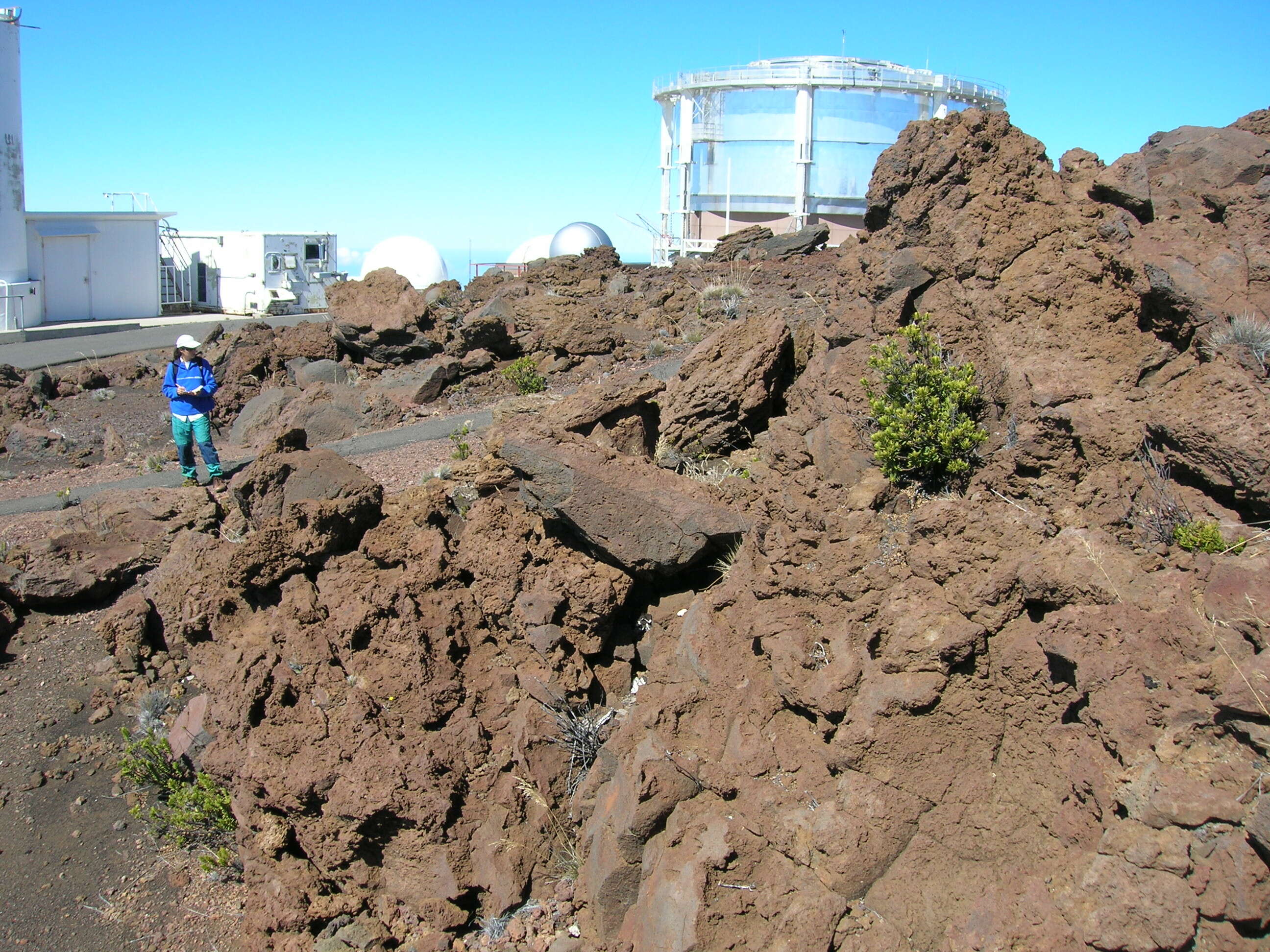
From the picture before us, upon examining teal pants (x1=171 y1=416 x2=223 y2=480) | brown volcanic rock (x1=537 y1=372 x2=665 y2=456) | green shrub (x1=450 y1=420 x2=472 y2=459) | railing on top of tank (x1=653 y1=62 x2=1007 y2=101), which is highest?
railing on top of tank (x1=653 y1=62 x2=1007 y2=101)

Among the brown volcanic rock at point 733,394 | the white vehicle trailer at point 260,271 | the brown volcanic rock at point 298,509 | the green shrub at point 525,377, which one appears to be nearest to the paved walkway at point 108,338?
the white vehicle trailer at point 260,271

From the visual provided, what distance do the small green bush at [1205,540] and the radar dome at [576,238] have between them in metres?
31.1

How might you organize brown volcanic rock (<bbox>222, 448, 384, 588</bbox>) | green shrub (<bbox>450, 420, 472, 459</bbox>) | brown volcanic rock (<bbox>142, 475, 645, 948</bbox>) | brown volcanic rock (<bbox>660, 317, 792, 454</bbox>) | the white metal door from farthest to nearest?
1. the white metal door
2. green shrub (<bbox>450, 420, 472, 459</bbox>)
3. brown volcanic rock (<bbox>660, 317, 792, 454</bbox>)
4. brown volcanic rock (<bbox>222, 448, 384, 588</bbox>)
5. brown volcanic rock (<bbox>142, 475, 645, 948</bbox>)

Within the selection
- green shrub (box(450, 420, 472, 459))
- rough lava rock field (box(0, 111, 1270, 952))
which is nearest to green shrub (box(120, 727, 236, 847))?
rough lava rock field (box(0, 111, 1270, 952))

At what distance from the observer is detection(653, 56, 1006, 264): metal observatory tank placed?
92.8 ft

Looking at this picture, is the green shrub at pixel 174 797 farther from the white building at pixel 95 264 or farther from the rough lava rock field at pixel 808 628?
the white building at pixel 95 264

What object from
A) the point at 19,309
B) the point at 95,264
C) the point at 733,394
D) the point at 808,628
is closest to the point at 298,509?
the point at 733,394

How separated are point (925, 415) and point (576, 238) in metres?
30.9

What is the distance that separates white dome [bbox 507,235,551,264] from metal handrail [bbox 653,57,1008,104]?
9.15 meters

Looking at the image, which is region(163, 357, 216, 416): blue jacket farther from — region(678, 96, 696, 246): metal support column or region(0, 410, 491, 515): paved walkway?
region(678, 96, 696, 246): metal support column

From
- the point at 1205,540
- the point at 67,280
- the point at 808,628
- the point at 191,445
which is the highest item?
the point at 67,280

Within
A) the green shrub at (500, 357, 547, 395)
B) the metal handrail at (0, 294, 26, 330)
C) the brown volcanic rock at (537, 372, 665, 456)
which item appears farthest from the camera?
the metal handrail at (0, 294, 26, 330)

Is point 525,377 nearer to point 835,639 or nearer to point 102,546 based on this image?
point 102,546

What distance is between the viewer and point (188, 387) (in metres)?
10.0
